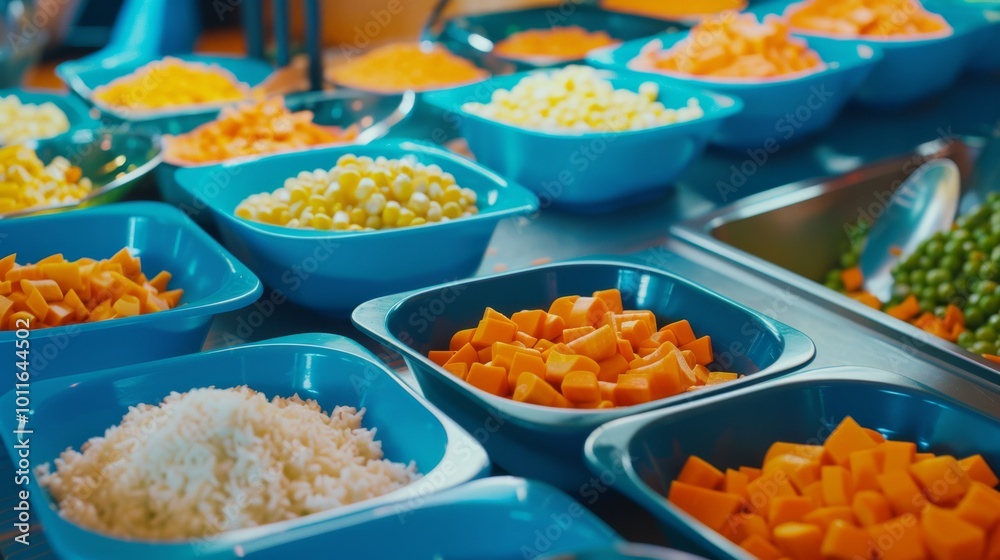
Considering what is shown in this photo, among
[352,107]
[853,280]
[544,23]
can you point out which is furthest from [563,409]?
[544,23]

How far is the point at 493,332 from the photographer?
1144 mm

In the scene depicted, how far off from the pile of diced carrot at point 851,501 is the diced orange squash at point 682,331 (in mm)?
229

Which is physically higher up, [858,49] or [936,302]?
[858,49]

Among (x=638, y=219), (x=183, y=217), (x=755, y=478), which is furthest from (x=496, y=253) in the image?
(x=755, y=478)

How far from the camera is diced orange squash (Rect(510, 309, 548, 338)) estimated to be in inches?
46.1

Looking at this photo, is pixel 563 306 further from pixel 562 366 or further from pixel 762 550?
pixel 762 550

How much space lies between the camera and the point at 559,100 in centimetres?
181

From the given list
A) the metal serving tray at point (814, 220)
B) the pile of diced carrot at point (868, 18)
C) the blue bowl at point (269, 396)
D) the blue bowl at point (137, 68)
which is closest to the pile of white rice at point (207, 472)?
the blue bowl at point (269, 396)

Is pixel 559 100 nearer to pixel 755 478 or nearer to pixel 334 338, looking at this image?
pixel 334 338

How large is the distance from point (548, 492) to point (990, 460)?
0.47m

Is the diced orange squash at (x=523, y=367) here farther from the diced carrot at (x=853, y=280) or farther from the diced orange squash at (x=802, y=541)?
the diced carrot at (x=853, y=280)

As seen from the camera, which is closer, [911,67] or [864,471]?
[864,471]

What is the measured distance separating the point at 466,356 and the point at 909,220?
1093 mm

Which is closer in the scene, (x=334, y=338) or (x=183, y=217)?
(x=334, y=338)
